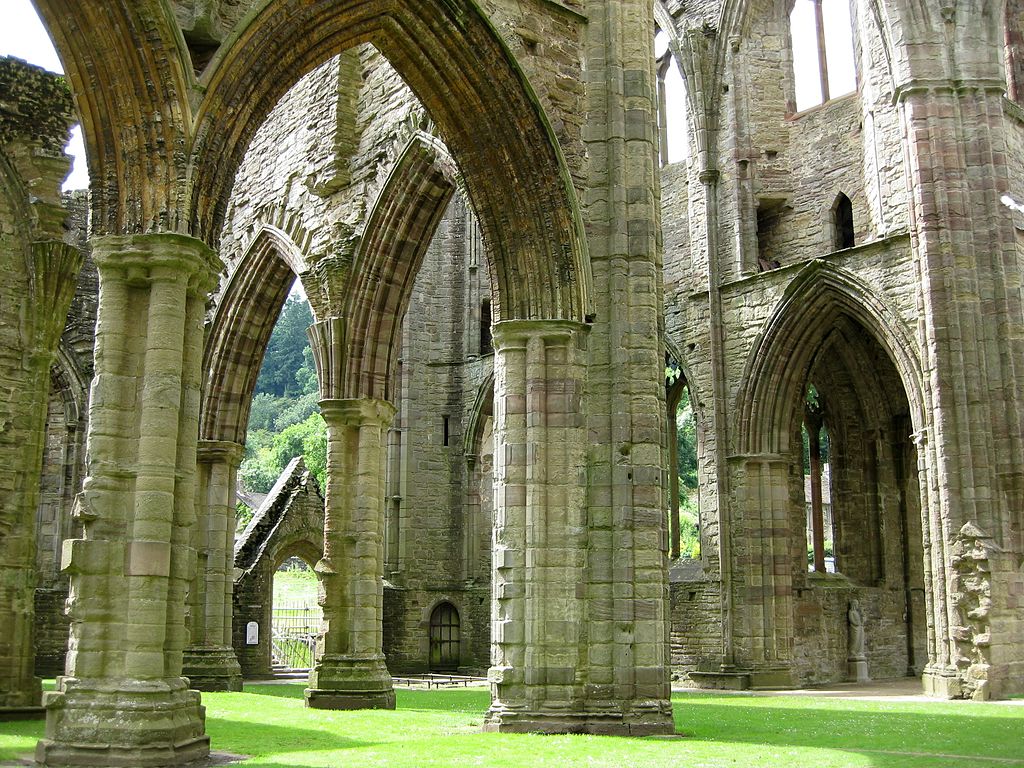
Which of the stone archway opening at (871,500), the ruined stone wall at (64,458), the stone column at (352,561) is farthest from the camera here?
the stone archway opening at (871,500)

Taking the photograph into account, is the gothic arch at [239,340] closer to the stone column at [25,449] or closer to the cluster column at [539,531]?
the stone column at [25,449]

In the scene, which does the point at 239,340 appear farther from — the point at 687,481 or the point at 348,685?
the point at 687,481

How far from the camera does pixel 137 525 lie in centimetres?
750

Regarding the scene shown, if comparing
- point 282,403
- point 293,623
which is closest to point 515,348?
point 293,623

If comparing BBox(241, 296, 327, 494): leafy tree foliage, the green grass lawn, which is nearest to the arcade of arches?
the green grass lawn

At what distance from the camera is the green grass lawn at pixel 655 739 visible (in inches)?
291

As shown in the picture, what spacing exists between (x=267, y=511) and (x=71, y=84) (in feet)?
43.6

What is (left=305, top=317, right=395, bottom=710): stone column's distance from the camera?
12672mm

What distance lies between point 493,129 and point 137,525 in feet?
16.3

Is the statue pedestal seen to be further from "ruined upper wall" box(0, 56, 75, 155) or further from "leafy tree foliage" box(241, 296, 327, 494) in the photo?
"leafy tree foliage" box(241, 296, 327, 494)

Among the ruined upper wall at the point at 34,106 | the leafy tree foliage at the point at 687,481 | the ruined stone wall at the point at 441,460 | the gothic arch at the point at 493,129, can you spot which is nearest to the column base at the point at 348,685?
the gothic arch at the point at 493,129

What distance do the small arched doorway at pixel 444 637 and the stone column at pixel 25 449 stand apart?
11.3 m

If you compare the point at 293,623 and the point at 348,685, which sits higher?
the point at 293,623

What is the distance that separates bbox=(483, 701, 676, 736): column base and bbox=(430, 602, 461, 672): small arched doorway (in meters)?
12.2
